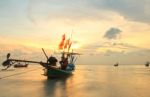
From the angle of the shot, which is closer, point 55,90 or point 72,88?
point 55,90

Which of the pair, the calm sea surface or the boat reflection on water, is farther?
the calm sea surface

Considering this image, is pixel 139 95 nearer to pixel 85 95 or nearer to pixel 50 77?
pixel 85 95

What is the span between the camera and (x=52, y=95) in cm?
4422

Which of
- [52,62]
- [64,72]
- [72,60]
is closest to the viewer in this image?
[52,62]

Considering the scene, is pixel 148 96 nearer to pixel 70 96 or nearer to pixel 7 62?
pixel 70 96

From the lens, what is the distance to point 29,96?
42.6m

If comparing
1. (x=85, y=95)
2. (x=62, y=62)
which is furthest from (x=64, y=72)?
(x=85, y=95)

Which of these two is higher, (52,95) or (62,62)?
(62,62)

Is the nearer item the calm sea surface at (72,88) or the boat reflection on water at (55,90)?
the boat reflection on water at (55,90)

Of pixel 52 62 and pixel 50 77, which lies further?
pixel 50 77

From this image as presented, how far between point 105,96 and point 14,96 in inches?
539

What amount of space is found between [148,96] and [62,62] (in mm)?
38923

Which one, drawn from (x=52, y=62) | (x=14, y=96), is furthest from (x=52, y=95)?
(x=52, y=62)

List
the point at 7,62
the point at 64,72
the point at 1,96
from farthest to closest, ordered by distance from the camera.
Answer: the point at 64,72 < the point at 1,96 < the point at 7,62
